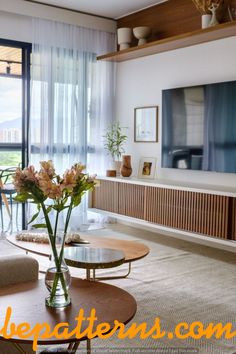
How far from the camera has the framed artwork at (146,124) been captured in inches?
208

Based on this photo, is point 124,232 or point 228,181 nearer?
point 228,181

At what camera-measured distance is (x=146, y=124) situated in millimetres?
5418

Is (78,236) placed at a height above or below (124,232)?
above

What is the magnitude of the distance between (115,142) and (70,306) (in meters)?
3.98

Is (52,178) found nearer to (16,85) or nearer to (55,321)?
(55,321)

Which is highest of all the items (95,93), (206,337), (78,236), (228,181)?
(95,93)

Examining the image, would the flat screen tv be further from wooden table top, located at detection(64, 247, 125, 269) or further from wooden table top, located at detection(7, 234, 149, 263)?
wooden table top, located at detection(64, 247, 125, 269)

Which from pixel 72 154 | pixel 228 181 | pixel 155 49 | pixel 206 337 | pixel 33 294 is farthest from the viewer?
pixel 72 154

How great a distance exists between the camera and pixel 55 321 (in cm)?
163

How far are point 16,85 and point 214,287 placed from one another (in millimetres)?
3391

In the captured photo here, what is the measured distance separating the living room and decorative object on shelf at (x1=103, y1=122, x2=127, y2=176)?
0.13 feet

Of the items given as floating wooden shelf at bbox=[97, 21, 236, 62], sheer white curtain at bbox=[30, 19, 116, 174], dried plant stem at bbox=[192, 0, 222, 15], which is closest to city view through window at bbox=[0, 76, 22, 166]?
sheer white curtain at bbox=[30, 19, 116, 174]

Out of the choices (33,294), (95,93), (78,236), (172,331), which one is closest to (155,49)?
(95,93)

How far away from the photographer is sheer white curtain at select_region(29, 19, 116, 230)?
5242 mm
